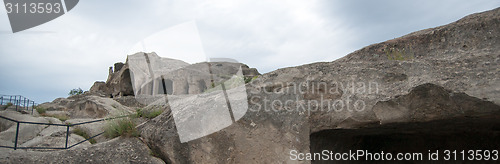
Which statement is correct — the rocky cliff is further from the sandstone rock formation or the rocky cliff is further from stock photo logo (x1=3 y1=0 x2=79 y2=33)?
the sandstone rock formation

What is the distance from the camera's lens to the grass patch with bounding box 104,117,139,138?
6.00 metres

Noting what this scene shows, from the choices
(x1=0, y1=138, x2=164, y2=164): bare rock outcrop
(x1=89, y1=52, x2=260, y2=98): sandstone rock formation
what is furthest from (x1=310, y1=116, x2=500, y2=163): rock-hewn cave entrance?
(x1=89, y1=52, x2=260, y2=98): sandstone rock formation

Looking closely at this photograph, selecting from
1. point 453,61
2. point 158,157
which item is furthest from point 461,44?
point 158,157

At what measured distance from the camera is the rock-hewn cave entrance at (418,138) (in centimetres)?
520

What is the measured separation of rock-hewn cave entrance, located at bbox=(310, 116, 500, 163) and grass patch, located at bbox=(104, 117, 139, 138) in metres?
3.05

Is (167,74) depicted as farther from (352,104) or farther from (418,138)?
(352,104)

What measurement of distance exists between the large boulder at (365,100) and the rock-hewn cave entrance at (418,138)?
36mm

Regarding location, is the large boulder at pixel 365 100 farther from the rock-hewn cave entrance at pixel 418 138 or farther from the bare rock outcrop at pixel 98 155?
the bare rock outcrop at pixel 98 155

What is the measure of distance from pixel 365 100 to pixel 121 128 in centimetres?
405

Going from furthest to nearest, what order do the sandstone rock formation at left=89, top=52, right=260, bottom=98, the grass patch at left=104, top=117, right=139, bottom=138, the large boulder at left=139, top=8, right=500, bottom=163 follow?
the sandstone rock formation at left=89, top=52, right=260, bottom=98 → the grass patch at left=104, top=117, right=139, bottom=138 → the large boulder at left=139, top=8, right=500, bottom=163

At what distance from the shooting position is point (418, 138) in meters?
6.84

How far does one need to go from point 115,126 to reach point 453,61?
5.34 m

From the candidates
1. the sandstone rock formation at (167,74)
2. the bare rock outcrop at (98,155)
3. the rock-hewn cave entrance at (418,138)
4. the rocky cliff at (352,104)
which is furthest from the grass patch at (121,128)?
the sandstone rock formation at (167,74)

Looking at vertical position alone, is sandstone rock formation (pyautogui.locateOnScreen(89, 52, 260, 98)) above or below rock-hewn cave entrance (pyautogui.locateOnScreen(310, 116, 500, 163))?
above
